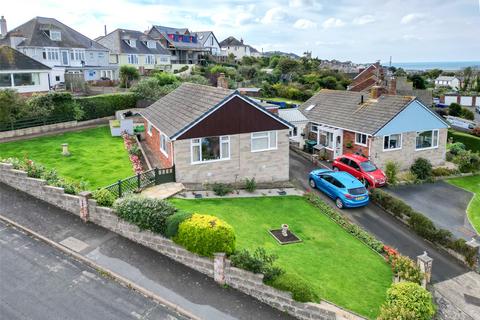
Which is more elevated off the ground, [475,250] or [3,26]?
[3,26]

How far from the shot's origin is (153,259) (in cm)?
1512

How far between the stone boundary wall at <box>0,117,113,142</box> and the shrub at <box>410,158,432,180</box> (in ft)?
93.8

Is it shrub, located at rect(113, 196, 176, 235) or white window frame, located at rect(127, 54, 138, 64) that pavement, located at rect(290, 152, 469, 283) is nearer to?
shrub, located at rect(113, 196, 176, 235)

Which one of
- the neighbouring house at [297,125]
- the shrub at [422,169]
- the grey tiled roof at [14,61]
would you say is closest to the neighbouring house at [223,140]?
the neighbouring house at [297,125]

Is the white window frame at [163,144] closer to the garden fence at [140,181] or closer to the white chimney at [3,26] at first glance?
the garden fence at [140,181]

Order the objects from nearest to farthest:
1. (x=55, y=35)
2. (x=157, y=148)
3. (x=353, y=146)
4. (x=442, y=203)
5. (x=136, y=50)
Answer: (x=442, y=203)
(x=157, y=148)
(x=353, y=146)
(x=55, y=35)
(x=136, y=50)

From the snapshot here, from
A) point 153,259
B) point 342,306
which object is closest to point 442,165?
point 342,306

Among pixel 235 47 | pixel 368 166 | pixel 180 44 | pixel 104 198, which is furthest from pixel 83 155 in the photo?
pixel 235 47

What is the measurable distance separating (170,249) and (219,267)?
230 cm

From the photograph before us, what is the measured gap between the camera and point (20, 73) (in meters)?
43.3

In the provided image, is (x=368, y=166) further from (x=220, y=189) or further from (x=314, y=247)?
→ (x=314, y=247)

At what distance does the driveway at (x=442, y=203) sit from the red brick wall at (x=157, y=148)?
1501cm

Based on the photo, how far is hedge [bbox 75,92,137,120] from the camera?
38325mm

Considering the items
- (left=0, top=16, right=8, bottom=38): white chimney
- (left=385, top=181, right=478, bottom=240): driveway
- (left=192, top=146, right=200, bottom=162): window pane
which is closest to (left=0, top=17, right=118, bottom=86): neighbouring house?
(left=0, top=16, right=8, bottom=38): white chimney
